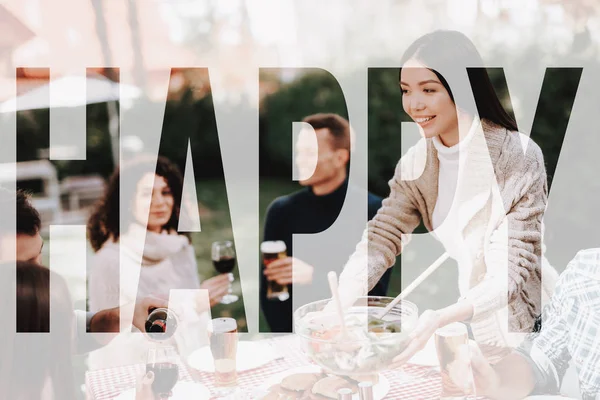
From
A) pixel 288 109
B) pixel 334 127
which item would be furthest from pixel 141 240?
pixel 288 109

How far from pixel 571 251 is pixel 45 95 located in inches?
118

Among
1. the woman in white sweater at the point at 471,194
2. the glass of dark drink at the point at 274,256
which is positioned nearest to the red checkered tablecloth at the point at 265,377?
the woman in white sweater at the point at 471,194

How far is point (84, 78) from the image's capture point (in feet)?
11.6

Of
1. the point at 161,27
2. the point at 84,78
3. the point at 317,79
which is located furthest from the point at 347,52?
the point at 84,78

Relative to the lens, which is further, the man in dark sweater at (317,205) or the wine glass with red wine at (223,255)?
the man in dark sweater at (317,205)

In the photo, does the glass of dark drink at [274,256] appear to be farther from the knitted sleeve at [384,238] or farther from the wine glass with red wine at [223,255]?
the knitted sleeve at [384,238]

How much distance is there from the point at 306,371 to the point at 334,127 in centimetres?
135

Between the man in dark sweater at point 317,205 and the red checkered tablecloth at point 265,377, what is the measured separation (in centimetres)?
96

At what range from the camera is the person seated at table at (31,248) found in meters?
1.75

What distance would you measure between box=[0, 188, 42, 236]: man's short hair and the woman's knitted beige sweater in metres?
0.95

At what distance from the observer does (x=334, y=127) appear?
2.67 metres

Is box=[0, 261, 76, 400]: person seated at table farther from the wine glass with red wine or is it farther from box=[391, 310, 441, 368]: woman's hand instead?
box=[391, 310, 441, 368]: woman's hand

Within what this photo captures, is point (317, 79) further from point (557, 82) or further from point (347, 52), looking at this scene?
point (557, 82)

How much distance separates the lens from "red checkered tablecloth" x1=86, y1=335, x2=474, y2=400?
57.3 inches
